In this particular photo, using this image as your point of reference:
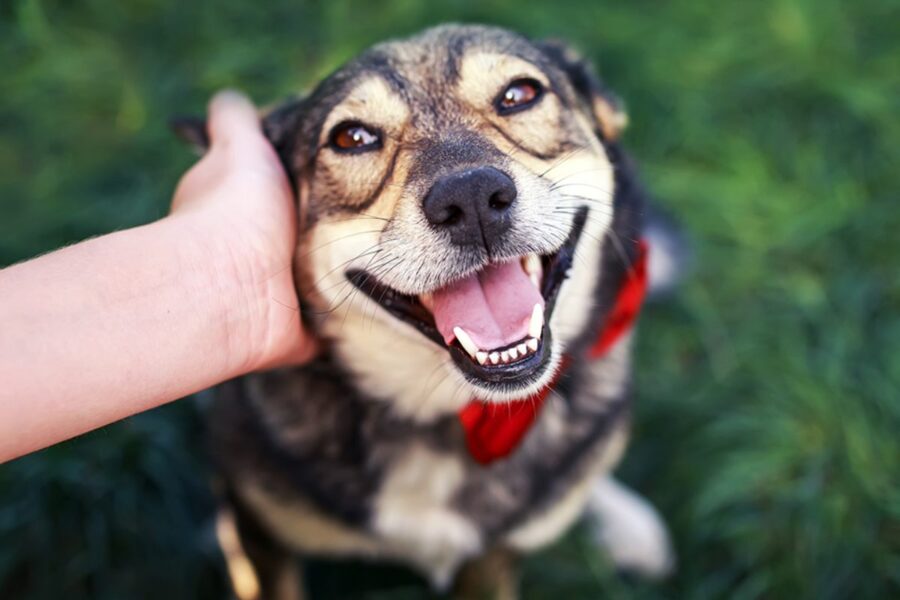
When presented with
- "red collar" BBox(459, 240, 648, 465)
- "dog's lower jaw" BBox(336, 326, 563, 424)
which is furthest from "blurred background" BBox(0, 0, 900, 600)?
"dog's lower jaw" BBox(336, 326, 563, 424)

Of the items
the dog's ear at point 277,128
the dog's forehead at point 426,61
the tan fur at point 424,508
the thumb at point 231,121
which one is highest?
the dog's forehead at point 426,61

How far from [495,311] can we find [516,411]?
0.39 m

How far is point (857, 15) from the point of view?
454cm

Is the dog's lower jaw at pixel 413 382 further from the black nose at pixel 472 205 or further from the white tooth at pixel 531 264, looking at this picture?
the black nose at pixel 472 205

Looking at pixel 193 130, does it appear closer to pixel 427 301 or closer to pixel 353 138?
pixel 353 138

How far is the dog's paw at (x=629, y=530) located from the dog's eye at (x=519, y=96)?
60.2 inches

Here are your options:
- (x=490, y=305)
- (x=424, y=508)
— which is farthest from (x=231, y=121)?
(x=424, y=508)

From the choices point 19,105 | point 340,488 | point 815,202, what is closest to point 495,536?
point 340,488

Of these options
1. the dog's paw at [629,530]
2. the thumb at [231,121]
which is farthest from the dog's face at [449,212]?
the dog's paw at [629,530]

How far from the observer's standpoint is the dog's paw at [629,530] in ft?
10.6

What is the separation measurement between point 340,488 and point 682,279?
2012 mm

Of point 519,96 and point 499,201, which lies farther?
point 519,96

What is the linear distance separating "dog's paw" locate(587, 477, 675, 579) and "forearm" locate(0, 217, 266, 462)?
1739 mm

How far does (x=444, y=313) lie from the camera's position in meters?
2.17
